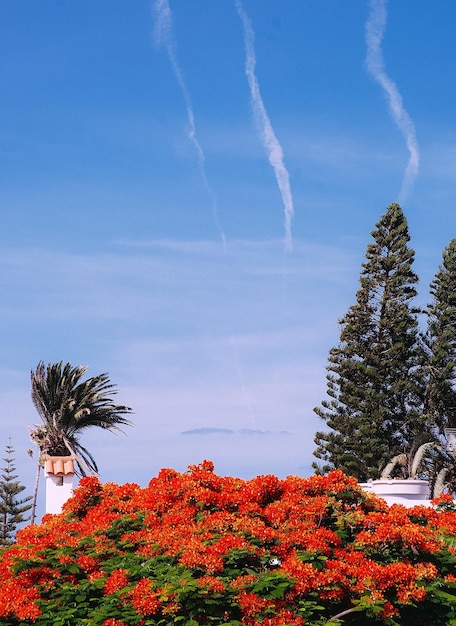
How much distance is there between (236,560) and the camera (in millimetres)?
6887

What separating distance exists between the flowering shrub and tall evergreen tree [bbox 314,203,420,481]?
24.0m

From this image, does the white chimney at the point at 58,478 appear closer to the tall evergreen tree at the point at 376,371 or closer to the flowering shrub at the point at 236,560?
the flowering shrub at the point at 236,560

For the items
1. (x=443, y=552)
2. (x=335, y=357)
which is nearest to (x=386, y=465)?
(x=335, y=357)

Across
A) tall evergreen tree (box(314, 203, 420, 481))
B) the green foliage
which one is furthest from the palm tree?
tall evergreen tree (box(314, 203, 420, 481))

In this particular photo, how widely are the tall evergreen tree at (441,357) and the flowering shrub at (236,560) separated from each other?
2561 cm

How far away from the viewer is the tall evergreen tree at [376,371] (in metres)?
32.2

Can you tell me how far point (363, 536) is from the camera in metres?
7.29

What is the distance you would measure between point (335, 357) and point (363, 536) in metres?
26.6

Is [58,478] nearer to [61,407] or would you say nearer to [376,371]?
[61,407]

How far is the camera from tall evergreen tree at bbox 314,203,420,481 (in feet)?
106

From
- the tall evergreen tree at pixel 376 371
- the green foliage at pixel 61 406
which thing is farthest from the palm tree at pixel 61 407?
the tall evergreen tree at pixel 376 371

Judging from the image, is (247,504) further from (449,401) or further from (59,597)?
(449,401)

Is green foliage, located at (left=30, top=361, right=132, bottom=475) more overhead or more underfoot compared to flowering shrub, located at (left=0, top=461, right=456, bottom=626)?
more overhead

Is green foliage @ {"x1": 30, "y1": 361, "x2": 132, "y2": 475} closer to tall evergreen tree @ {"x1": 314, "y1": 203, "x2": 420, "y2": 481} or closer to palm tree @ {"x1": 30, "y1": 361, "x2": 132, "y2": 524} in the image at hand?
palm tree @ {"x1": 30, "y1": 361, "x2": 132, "y2": 524}
